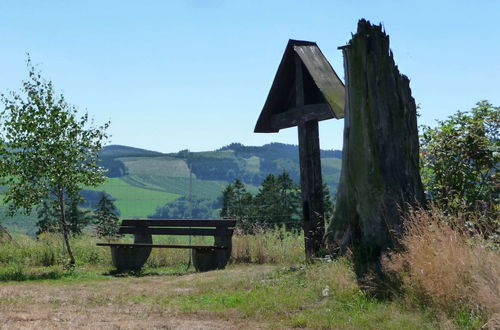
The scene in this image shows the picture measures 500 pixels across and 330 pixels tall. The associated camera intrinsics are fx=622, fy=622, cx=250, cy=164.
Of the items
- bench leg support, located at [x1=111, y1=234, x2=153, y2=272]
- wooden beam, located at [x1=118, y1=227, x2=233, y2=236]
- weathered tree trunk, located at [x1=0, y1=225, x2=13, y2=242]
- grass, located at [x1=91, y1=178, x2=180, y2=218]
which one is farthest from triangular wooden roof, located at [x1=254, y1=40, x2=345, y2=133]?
grass, located at [x1=91, y1=178, x2=180, y2=218]

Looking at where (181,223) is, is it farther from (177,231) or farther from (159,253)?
(159,253)

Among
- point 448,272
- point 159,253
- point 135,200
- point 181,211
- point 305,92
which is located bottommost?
point 181,211

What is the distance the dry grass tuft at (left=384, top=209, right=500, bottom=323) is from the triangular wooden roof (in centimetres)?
401

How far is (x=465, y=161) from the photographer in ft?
34.9

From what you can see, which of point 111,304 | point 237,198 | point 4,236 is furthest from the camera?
point 237,198

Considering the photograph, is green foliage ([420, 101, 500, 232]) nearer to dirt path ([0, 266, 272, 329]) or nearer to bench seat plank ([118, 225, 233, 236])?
dirt path ([0, 266, 272, 329])

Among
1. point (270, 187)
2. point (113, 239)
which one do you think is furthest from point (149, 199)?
point (113, 239)

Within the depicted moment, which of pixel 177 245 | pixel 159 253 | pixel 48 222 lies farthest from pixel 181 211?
pixel 177 245

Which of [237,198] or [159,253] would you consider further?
[237,198]

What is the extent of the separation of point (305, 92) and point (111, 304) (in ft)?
18.7

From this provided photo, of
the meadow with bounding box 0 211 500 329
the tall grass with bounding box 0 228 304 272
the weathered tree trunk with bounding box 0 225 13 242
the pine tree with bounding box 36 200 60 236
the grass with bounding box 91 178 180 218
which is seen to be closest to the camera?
the meadow with bounding box 0 211 500 329

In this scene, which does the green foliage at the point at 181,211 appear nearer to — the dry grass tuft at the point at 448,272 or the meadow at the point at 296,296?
the meadow at the point at 296,296

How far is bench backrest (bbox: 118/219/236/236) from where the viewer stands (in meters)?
14.4

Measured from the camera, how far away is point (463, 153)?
10586mm
